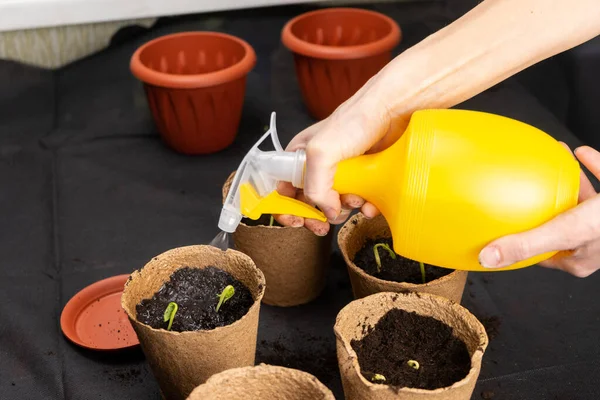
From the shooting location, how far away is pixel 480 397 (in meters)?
1.04

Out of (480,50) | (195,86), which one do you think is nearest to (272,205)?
(480,50)

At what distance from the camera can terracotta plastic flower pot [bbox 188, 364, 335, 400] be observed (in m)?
0.82

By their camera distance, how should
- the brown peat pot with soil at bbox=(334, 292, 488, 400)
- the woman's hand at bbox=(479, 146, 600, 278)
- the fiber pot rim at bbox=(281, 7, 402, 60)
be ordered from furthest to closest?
the fiber pot rim at bbox=(281, 7, 402, 60) < the brown peat pot with soil at bbox=(334, 292, 488, 400) < the woman's hand at bbox=(479, 146, 600, 278)

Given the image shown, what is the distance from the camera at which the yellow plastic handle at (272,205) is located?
3.04ft

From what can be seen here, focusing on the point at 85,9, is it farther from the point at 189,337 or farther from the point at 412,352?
the point at 412,352

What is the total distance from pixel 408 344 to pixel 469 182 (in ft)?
1.00

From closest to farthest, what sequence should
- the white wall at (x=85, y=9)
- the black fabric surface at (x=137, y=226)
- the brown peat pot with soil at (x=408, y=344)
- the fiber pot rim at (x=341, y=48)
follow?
the brown peat pot with soil at (x=408, y=344) → the black fabric surface at (x=137, y=226) → the white wall at (x=85, y=9) → the fiber pot rim at (x=341, y=48)

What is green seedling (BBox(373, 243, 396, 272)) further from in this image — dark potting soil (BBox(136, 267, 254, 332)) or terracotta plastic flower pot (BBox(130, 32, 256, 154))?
terracotta plastic flower pot (BBox(130, 32, 256, 154))

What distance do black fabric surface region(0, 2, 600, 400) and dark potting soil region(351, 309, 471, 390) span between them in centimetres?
14

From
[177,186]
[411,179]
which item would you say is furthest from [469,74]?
[177,186]

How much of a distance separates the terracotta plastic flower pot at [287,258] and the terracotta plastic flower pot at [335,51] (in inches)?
22.6

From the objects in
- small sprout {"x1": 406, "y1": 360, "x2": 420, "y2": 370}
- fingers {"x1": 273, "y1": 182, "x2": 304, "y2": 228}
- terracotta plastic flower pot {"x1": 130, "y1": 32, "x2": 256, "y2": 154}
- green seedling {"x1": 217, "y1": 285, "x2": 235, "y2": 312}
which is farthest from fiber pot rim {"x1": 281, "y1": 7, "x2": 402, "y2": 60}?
small sprout {"x1": 406, "y1": 360, "x2": 420, "y2": 370}

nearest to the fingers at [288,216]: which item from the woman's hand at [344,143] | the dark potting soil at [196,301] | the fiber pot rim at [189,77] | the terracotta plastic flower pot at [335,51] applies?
the woman's hand at [344,143]

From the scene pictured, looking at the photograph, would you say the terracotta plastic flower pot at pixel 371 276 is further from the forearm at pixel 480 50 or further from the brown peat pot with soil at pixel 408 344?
the forearm at pixel 480 50
